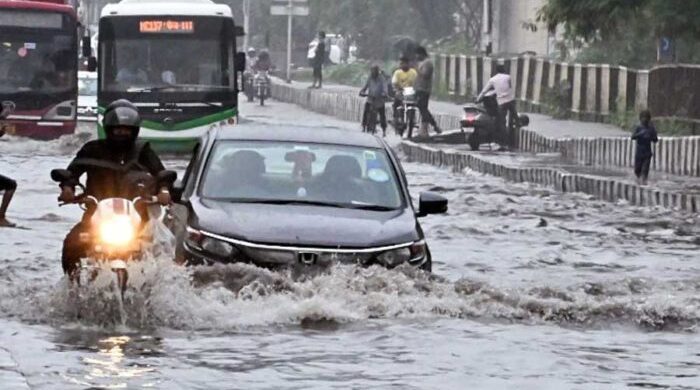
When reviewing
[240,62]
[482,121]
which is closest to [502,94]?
[482,121]

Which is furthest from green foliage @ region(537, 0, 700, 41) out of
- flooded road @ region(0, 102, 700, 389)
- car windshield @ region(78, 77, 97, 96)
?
flooded road @ region(0, 102, 700, 389)

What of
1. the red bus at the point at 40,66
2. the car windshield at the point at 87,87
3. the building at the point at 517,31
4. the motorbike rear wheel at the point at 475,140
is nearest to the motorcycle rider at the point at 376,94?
the motorbike rear wheel at the point at 475,140

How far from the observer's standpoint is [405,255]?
14.1 meters

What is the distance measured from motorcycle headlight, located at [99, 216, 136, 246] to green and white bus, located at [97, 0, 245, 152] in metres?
22.4

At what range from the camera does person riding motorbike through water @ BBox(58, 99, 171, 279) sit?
13.1m

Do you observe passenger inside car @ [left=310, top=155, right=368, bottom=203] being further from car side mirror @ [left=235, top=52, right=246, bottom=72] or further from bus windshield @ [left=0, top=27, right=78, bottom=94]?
bus windshield @ [left=0, top=27, right=78, bottom=94]

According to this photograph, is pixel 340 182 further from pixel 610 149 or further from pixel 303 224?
pixel 610 149

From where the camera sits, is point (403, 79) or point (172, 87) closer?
point (172, 87)

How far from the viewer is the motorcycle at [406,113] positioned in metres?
45.0

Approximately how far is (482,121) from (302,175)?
2562cm

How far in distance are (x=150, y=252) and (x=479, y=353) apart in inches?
80.1

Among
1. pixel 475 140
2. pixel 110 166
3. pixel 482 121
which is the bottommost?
pixel 475 140

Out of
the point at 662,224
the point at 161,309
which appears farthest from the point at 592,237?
the point at 161,309

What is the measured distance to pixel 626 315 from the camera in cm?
1477
